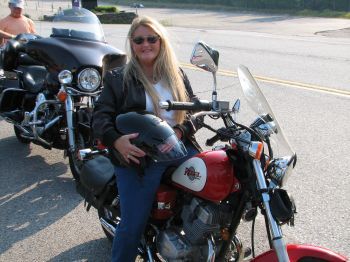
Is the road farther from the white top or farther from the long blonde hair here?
the white top

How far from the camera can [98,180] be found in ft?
11.1

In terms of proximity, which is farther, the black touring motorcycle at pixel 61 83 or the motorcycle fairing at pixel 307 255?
the black touring motorcycle at pixel 61 83

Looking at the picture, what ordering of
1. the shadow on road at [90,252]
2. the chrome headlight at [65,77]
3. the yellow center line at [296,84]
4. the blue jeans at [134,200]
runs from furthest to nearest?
the yellow center line at [296,84]
the chrome headlight at [65,77]
the shadow on road at [90,252]
the blue jeans at [134,200]

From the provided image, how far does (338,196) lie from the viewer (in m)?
4.75

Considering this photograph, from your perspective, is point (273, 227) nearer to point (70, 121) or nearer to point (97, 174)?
point (97, 174)

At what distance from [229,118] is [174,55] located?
864mm

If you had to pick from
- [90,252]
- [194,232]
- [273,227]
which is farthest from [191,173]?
A: [90,252]

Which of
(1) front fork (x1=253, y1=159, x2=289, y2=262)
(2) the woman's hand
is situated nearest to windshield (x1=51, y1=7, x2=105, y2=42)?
(2) the woman's hand

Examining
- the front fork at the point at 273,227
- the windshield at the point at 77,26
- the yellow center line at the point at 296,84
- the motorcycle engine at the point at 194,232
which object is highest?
the windshield at the point at 77,26

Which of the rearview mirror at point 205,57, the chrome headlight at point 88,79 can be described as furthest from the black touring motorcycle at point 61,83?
the rearview mirror at point 205,57

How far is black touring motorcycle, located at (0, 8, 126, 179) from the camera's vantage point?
5176 millimetres

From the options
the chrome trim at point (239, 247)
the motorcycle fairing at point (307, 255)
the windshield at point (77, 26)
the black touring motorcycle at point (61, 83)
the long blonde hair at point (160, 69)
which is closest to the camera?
the motorcycle fairing at point (307, 255)

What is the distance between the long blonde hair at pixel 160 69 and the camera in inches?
125

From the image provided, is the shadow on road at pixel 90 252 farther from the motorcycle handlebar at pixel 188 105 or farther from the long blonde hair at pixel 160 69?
the motorcycle handlebar at pixel 188 105
